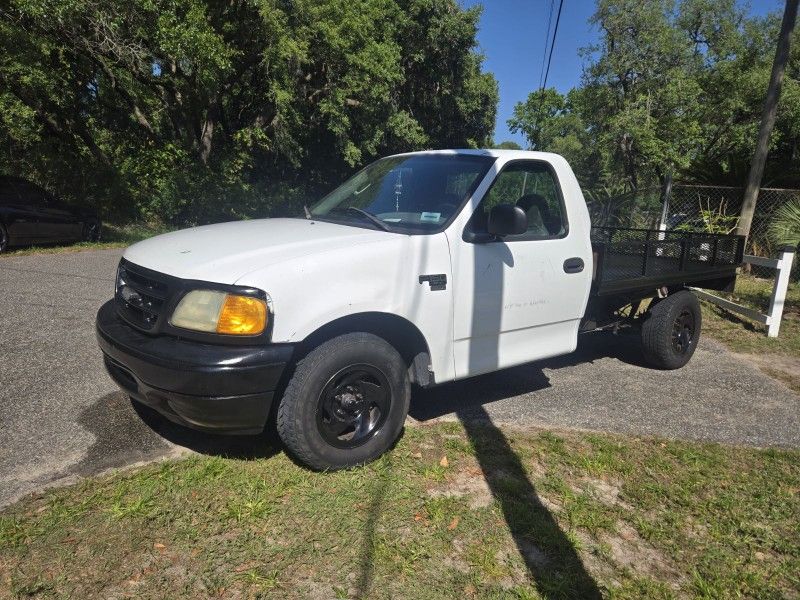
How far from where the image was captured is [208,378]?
2.71 metres

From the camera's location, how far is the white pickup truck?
280 centimetres

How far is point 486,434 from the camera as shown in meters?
3.82

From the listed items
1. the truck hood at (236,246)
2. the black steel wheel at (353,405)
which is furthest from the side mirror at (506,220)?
the black steel wheel at (353,405)

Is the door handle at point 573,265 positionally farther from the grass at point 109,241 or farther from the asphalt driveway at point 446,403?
the grass at point 109,241

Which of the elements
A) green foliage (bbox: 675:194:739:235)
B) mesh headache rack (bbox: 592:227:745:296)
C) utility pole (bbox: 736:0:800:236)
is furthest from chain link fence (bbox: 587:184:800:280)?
mesh headache rack (bbox: 592:227:745:296)

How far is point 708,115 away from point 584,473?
70.7ft

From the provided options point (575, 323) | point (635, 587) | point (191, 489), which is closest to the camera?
point (635, 587)

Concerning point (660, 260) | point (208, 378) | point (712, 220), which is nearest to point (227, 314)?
point (208, 378)

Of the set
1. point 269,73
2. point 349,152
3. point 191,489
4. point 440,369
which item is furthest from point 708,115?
point 191,489

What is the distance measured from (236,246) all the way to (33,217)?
10.3m

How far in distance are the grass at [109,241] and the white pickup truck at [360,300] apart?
9.56m

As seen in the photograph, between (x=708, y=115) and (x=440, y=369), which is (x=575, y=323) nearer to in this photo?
(x=440, y=369)

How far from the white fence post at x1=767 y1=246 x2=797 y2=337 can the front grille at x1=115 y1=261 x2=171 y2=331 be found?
6911 mm

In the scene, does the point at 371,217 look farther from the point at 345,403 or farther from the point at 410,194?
the point at 345,403
